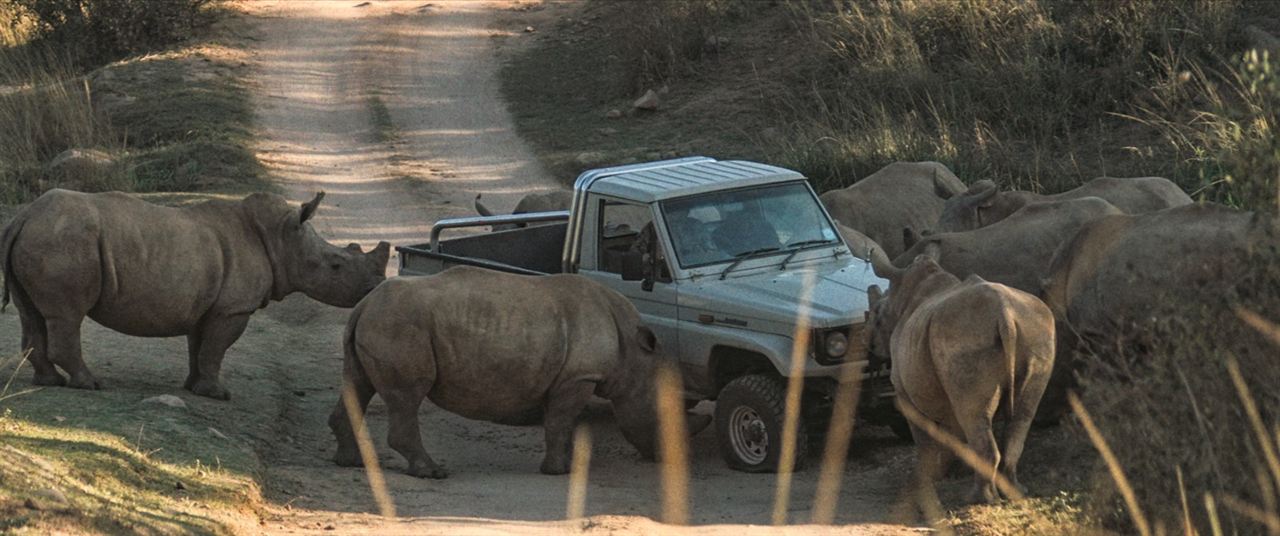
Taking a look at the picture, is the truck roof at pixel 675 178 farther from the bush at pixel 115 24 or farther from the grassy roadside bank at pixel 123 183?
the bush at pixel 115 24

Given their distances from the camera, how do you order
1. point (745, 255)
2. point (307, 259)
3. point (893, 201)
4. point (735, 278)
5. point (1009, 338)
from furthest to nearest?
point (893, 201) → point (307, 259) → point (745, 255) → point (735, 278) → point (1009, 338)

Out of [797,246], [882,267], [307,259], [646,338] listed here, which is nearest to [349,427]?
[646,338]

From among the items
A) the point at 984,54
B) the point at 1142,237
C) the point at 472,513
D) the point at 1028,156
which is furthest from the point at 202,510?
the point at 984,54

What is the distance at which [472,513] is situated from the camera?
32.7 ft

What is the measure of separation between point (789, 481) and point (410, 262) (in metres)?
3.97

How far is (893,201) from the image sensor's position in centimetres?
1538

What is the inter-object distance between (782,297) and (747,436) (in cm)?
90

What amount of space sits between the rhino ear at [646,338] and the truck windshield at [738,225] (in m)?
0.63

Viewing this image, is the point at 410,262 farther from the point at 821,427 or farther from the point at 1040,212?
the point at 1040,212

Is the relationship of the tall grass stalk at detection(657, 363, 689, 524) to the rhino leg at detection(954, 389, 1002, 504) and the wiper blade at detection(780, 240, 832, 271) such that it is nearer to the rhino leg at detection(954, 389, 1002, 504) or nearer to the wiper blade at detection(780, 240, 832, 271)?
the wiper blade at detection(780, 240, 832, 271)

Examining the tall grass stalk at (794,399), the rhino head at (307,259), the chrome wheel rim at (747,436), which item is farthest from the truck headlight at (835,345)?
the rhino head at (307,259)

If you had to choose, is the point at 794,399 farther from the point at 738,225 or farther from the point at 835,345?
the point at 738,225

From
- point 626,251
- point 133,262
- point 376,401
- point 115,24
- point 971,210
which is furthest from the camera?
point 115,24

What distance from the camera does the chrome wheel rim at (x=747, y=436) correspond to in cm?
1139
